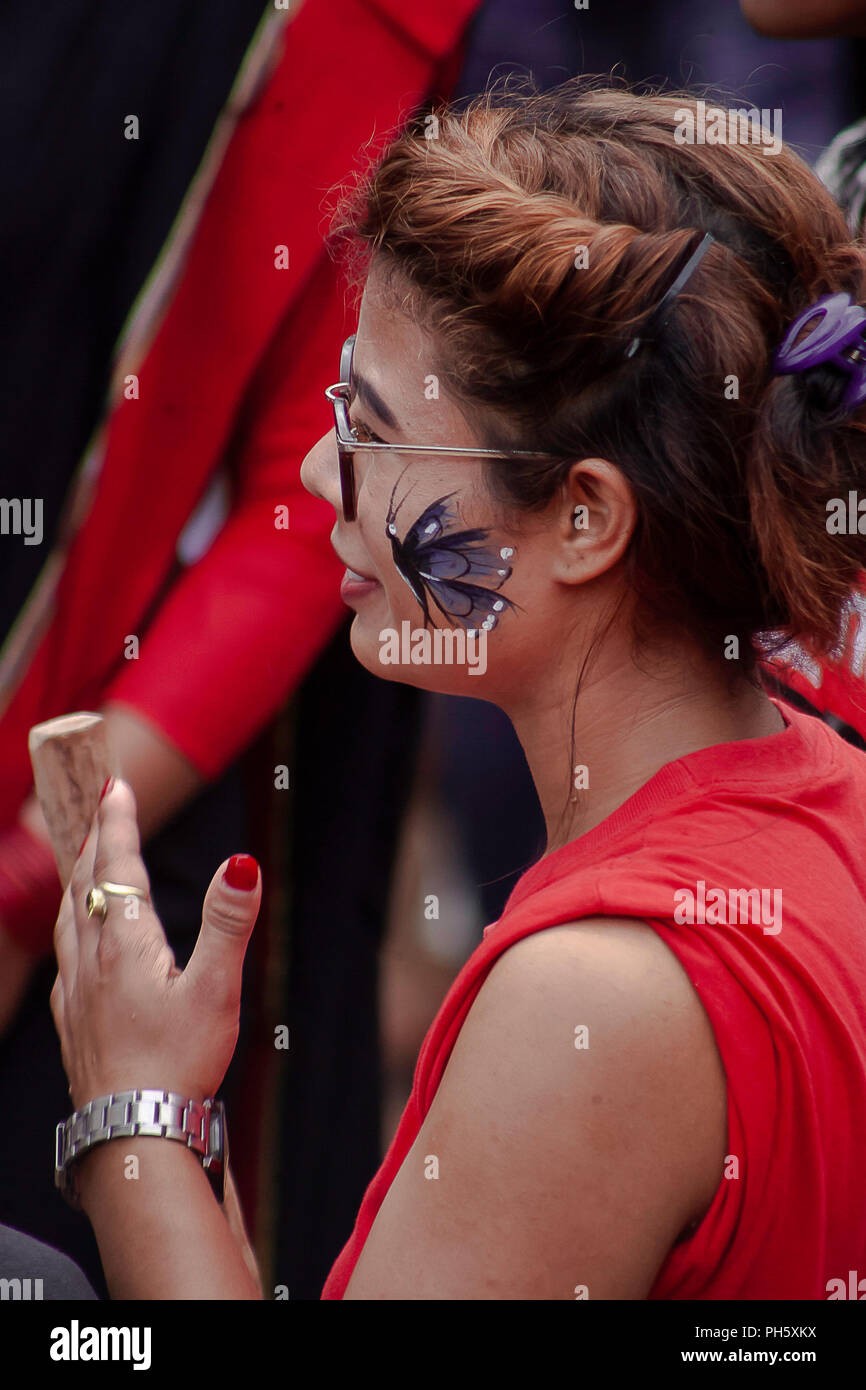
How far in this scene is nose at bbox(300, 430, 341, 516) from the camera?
1.26 m

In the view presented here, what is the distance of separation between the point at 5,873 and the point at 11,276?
0.73 m

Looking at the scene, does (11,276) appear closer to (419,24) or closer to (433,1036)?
(419,24)

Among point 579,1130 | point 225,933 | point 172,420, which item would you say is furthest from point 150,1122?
point 172,420

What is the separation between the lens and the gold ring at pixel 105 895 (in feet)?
3.92

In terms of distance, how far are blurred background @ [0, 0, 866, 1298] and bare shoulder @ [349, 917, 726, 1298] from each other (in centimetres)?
88

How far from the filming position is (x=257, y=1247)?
1892 millimetres

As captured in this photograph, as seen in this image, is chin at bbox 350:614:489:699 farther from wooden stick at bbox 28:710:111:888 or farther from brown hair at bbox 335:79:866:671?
wooden stick at bbox 28:710:111:888

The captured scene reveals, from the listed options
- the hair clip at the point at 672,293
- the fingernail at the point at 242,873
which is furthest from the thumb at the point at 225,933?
the hair clip at the point at 672,293

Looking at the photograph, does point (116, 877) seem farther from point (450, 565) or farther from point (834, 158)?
point (834, 158)

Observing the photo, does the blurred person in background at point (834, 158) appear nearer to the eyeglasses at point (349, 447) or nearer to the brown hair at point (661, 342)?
the brown hair at point (661, 342)

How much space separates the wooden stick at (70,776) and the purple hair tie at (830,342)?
79 cm

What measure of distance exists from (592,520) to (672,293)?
194 millimetres
